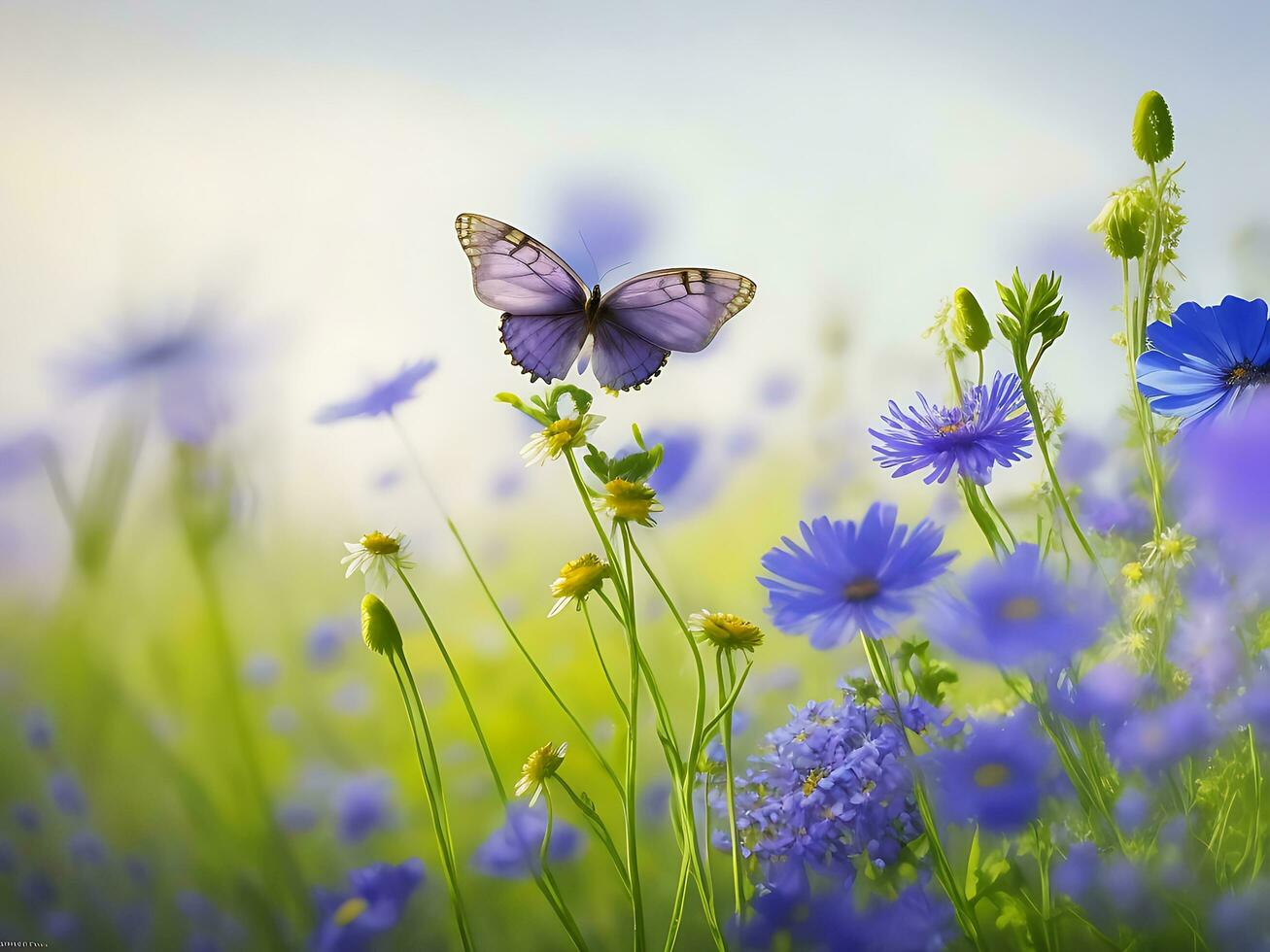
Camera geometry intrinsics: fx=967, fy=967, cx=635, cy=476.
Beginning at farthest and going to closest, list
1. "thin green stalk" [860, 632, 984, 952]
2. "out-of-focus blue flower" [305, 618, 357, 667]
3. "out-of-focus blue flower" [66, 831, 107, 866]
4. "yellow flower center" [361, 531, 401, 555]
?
1. "out-of-focus blue flower" [305, 618, 357, 667]
2. "out-of-focus blue flower" [66, 831, 107, 866]
3. "yellow flower center" [361, 531, 401, 555]
4. "thin green stalk" [860, 632, 984, 952]

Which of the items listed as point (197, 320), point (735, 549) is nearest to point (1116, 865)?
point (735, 549)

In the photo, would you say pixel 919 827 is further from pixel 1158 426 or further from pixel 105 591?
pixel 105 591

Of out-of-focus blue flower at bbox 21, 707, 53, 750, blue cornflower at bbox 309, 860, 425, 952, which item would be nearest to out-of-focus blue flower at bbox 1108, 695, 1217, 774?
blue cornflower at bbox 309, 860, 425, 952

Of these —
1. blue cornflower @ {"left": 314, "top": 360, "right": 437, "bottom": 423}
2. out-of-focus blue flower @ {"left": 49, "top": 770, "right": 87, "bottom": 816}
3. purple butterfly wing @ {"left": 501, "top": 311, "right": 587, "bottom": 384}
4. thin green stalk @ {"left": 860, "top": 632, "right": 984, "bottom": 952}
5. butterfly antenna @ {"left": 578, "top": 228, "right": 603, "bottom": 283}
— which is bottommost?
thin green stalk @ {"left": 860, "top": 632, "right": 984, "bottom": 952}

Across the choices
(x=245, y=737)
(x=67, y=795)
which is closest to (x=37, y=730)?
(x=67, y=795)

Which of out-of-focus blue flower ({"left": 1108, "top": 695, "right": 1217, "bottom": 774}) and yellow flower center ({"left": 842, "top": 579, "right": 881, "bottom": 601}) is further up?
yellow flower center ({"left": 842, "top": 579, "right": 881, "bottom": 601})

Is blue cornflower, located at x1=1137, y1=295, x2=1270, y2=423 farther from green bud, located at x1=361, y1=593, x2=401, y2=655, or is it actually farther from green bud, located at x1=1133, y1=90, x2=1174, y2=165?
green bud, located at x1=361, y1=593, x2=401, y2=655
